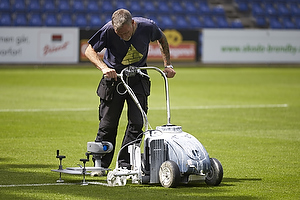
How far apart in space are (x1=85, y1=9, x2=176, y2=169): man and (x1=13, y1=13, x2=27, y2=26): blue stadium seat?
82.5ft

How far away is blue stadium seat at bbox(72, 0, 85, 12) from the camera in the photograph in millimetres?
33281

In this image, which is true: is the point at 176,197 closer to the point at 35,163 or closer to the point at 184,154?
the point at 184,154

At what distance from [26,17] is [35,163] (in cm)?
2514

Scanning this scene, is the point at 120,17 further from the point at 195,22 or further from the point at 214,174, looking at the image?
the point at 195,22

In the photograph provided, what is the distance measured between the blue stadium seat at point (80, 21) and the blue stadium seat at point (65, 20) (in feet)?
0.94

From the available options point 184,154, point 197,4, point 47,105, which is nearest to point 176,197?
point 184,154

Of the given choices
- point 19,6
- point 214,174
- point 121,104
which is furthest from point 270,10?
point 214,174

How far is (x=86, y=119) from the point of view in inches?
516

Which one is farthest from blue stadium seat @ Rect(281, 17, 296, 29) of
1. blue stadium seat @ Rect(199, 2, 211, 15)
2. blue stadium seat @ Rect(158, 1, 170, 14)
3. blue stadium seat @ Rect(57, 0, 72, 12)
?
blue stadium seat @ Rect(57, 0, 72, 12)

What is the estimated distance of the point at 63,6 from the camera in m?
33.2

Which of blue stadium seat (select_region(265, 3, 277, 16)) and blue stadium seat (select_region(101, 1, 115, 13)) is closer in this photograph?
blue stadium seat (select_region(101, 1, 115, 13))

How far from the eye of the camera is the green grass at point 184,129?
635cm

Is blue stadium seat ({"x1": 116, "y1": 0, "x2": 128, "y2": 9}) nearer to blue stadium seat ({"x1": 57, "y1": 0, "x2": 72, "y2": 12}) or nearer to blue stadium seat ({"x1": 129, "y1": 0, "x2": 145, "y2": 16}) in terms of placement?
blue stadium seat ({"x1": 129, "y1": 0, "x2": 145, "y2": 16})

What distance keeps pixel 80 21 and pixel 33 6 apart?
8.20 ft
